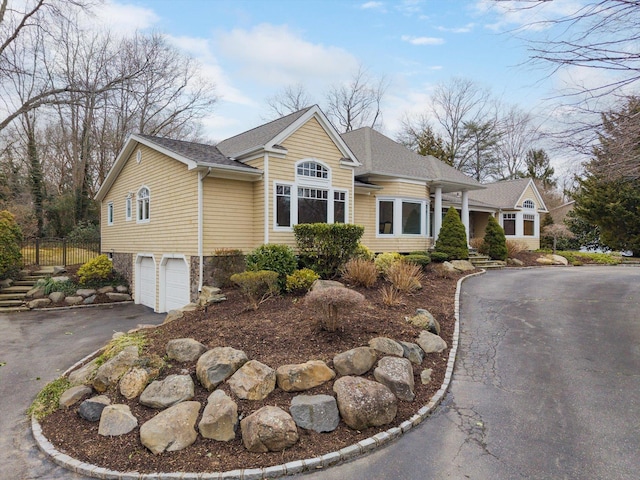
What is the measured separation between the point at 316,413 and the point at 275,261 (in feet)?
18.3

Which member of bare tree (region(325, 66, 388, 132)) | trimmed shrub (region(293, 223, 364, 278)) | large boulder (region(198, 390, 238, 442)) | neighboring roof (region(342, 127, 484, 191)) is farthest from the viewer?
bare tree (region(325, 66, 388, 132))

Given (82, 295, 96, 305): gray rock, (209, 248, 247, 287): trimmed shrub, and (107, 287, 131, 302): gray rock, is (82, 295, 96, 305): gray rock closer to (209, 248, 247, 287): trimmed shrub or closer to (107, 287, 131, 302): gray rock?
(107, 287, 131, 302): gray rock

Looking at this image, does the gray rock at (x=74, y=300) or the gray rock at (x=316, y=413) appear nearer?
the gray rock at (x=316, y=413)

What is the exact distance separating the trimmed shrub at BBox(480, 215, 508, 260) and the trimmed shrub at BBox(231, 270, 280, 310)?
516 inches

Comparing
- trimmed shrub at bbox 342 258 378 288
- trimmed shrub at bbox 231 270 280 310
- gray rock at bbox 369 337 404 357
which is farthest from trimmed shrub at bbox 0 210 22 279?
gray rock at bbox 369 337 404 357

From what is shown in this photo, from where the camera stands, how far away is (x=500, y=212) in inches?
947

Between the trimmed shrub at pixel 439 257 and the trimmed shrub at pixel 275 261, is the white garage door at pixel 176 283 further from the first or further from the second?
the trimmed shrub at pixel 439 257

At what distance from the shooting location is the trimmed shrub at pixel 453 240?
15312mm

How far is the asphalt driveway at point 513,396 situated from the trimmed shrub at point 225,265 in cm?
323

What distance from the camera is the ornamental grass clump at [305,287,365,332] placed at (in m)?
5.66

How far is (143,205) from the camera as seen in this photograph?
13.6m

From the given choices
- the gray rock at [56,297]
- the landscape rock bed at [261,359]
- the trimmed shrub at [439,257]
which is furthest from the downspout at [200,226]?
the trimmed shrub at [439,257]

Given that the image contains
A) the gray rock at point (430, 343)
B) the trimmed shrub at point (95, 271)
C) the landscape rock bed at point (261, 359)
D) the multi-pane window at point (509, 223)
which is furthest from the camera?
the multi-pane window at point (509, 223)

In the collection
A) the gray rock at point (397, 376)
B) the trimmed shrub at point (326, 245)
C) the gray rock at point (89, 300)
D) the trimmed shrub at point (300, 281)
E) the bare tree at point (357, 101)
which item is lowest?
the gray rock at point (89, 300)
